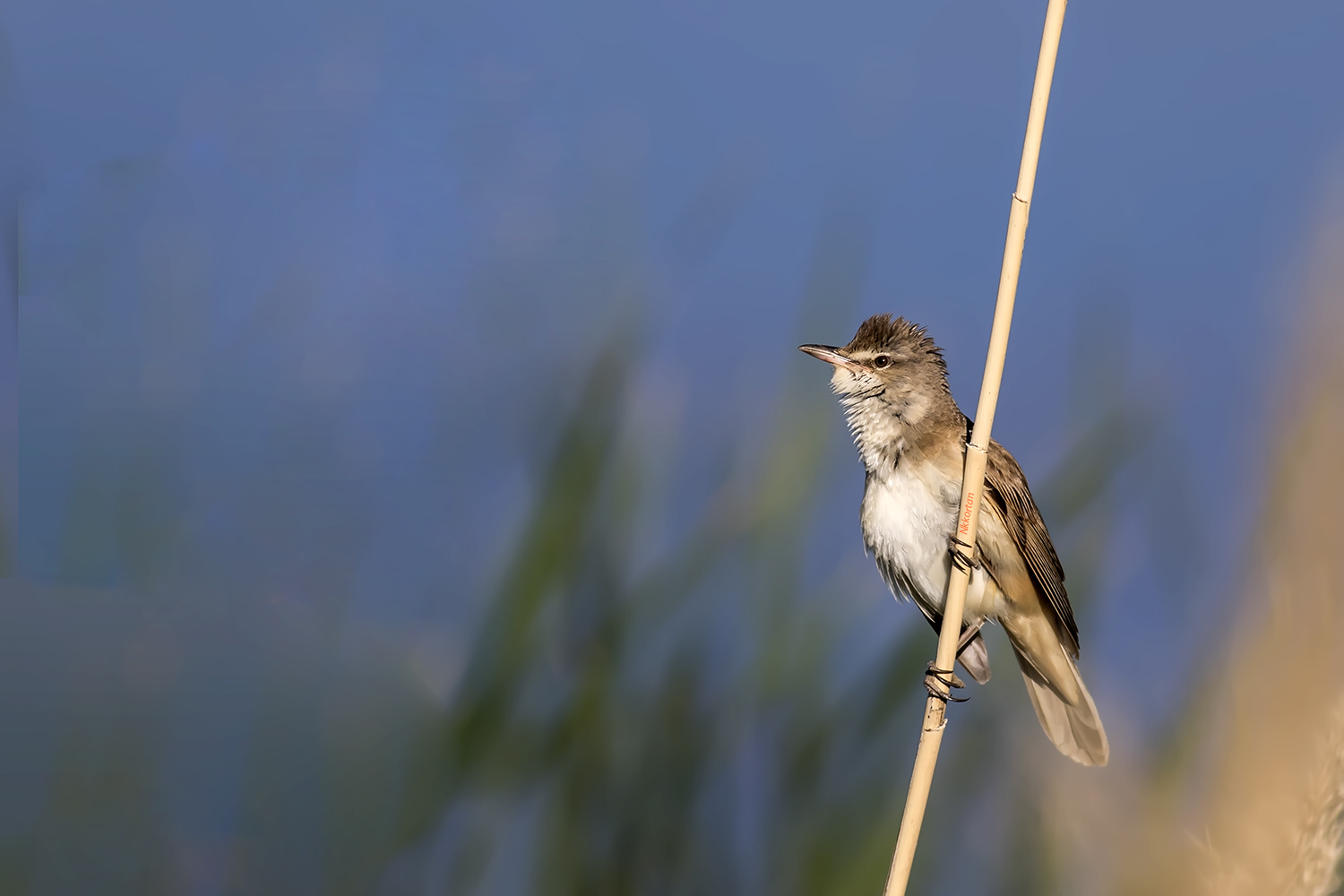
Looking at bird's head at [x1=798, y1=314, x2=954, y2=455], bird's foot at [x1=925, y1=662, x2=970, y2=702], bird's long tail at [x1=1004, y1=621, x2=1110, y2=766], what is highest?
bird's head at [x1=798, y1=314, x2=954, y2=455]

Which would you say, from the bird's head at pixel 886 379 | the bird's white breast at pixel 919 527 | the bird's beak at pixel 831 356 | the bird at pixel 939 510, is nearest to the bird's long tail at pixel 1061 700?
the bird at pixel 939 510

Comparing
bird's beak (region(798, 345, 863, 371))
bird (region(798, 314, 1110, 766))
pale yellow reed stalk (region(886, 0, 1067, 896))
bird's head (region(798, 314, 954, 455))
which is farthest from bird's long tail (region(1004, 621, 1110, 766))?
pale yellow reed stalk (region(886, 0, 1067, 896))

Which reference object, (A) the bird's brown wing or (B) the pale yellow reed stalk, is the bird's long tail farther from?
(B) the pale yellow reed stalk

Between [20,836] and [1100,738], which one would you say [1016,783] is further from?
[20,836]

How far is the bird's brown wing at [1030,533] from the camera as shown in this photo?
179 centimetres

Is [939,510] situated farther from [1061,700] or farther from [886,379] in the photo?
[1061,700]

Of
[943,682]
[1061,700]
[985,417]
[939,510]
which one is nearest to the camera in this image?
[985,417]

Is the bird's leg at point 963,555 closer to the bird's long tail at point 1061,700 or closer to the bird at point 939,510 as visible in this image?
the bird at point 939,510

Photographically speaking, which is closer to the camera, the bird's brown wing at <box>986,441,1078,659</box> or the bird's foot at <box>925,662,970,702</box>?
the bird's foot at <box>925,662,970,702</box>

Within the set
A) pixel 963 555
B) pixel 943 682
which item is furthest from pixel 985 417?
pixel 943 682

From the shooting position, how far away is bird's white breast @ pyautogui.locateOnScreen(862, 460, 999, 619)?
1729 mm

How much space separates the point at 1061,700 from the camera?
193 centimetres

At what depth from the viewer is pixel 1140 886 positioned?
1582 millimetres

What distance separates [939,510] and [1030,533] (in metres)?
0.20
